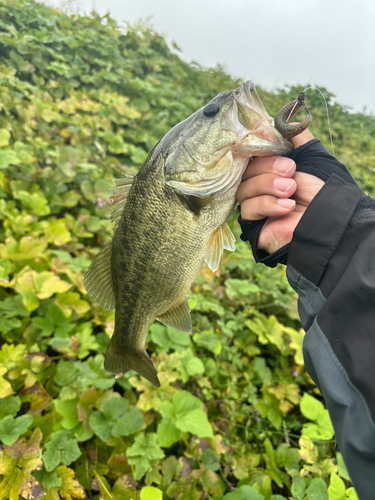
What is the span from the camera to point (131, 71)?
221 inches

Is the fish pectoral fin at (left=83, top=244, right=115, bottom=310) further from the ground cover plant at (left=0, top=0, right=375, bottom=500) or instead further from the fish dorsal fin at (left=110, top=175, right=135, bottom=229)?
the ground cover plant at (left=0, top=0, right=375, bottom=500)

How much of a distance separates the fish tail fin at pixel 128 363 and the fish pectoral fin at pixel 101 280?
0.87ft

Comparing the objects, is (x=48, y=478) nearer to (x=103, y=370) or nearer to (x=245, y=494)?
(x=103, y=370)

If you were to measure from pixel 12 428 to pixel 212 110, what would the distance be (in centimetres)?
187

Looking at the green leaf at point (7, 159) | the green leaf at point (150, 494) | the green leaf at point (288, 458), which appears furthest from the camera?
the green leaf at point (7, 159)

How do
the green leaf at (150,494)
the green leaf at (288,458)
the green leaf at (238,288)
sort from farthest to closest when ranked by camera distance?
the green leaf at (238,288) < the green leaf at (288,458) < the green leaf at (150,494)

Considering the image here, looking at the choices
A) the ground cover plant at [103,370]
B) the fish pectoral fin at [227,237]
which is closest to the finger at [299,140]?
the fish pectoral fin at [227,237]

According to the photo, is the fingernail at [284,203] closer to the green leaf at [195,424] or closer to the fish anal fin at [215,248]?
the fish anal fin at [215,248]


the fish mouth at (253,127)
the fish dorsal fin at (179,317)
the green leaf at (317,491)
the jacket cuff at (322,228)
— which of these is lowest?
the green leaf at (317,491)

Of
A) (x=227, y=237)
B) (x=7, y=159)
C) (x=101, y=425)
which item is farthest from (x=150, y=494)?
(x=7, y=159)

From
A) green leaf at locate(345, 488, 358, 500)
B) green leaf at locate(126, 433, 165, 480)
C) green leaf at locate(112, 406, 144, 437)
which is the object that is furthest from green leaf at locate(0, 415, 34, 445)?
green leaf at locate(345, 488, 358, 500)

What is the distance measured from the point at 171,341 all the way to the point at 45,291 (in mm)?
956

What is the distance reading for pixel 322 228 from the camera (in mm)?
1104

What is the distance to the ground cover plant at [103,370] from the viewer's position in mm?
1534
